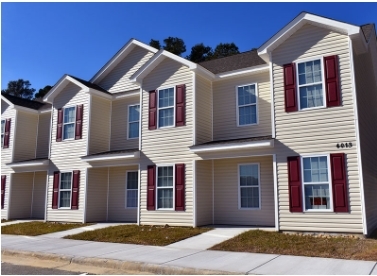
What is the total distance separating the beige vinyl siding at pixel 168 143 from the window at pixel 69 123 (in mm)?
4515

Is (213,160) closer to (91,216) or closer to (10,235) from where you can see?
(91,216)

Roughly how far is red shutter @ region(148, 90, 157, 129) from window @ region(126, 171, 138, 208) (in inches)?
120

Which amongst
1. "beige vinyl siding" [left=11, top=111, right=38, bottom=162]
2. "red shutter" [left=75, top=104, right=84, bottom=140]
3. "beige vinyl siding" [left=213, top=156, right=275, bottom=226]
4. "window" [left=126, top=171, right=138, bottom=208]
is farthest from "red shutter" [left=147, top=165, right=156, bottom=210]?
"beige vinyl siding" [left=11, top=111, right=38, bottom=162]

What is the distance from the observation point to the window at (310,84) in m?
12.2

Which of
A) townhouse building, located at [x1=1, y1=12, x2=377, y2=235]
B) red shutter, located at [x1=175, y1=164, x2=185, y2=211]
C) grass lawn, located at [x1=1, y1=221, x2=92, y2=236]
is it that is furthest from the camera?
grass lawn, located at [x1=1, y1=221, x2=92, y2=236]

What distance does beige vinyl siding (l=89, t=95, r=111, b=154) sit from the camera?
17.8 metres

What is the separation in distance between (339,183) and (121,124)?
11.0 metres

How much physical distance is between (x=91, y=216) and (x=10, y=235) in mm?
3838

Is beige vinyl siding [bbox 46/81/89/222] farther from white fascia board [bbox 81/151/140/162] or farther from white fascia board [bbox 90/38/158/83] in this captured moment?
white fascia board [bbox 90/38/158/83]

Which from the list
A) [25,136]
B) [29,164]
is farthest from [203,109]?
[25,136]

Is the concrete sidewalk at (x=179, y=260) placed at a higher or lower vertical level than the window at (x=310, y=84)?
lower

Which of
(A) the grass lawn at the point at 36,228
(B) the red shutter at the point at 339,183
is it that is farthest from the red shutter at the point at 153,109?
(B) the red shutter at the point at 339,183

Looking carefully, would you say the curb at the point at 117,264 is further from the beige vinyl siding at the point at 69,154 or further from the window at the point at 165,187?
the beige vinyl siding at the point at 69,154

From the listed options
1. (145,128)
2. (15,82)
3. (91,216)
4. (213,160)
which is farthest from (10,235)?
(15,82)
